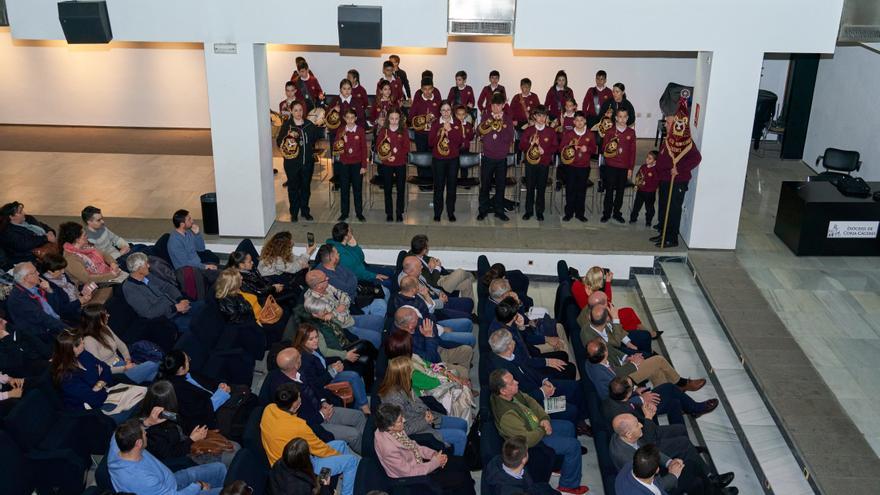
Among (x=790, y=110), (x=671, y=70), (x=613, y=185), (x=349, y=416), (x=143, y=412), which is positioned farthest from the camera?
(x=671, y=70)

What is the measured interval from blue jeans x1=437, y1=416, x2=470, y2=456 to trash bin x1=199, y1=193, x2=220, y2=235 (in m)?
5.62

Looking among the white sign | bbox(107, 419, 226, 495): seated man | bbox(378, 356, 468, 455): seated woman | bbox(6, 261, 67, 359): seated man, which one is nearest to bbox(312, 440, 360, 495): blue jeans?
bbox(378, 356, 468, 455): seated woman

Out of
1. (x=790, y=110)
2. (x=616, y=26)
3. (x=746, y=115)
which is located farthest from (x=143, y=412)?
(x=790, y=110)

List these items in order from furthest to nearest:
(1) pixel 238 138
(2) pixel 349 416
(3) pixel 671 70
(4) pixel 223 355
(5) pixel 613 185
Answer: (3) pixel 671 70 → (5) pixel 613 185 → (1) pixel 238 138 → (4) pixel 223 355 → (2) pixel 349 416

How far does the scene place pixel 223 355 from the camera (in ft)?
24.3

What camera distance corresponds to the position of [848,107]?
13250 millimetres

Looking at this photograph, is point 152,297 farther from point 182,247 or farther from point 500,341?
point 500,341

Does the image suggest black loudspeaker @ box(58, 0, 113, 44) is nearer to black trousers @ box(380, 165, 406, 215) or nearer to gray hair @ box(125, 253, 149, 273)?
gray hair @ box(125, 253, 149, 273)

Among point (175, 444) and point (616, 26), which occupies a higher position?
point (616, 26)

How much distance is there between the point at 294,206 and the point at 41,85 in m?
8.46

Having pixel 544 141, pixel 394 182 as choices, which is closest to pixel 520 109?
pixel 544 141

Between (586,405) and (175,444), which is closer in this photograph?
(175,444)

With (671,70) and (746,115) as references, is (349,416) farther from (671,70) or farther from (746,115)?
(671,70)

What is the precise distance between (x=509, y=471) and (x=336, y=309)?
9.11ft
